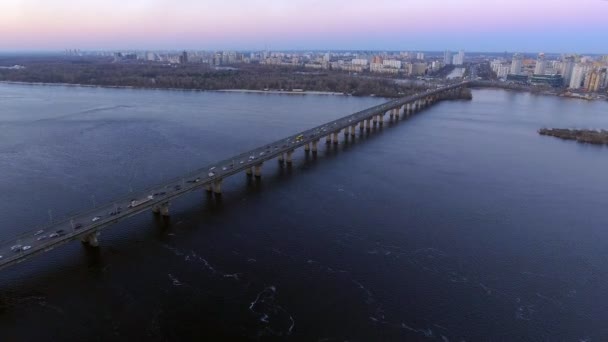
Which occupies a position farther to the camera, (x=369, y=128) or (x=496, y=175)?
(x=369, y=128)

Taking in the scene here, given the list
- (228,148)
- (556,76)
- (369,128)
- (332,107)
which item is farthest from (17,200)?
(556,76)

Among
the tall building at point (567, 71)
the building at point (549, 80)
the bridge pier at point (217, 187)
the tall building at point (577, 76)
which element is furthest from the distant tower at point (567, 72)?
the bridge pier at point (217, 187)

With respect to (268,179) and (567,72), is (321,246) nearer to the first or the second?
(268,179)

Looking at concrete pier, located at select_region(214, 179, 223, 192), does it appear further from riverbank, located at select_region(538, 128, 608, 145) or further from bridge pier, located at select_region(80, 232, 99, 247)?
riverbank, located at select_region(538, 128, 608, 145)

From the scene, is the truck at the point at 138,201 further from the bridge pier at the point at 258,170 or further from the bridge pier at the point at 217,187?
the bridge pier at the point at 258,170

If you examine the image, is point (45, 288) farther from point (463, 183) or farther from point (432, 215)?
point (463, 183)
